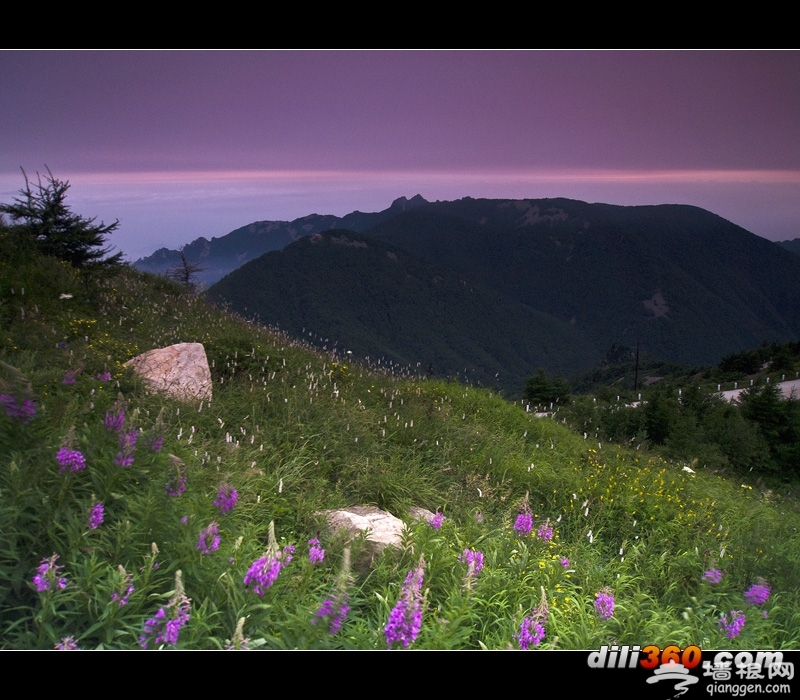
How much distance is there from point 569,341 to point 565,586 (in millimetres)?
200948

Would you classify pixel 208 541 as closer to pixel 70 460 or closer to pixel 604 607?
pixel 70 460

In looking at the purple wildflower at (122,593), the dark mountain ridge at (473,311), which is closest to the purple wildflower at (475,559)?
the purple wildflower at (122,593)

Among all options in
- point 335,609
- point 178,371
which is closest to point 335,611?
point 335,609

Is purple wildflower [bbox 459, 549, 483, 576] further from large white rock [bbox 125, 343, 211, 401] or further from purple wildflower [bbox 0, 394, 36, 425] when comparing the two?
large white rock [bbox 125, 343, 211, 401]

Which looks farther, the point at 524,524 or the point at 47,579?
the point at 524,524

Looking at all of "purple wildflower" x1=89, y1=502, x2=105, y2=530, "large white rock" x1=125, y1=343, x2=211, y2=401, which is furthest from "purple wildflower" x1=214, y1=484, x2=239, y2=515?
"large white rock" x1=125, y1=343, x2=211, y2=401

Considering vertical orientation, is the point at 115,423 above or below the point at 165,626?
above

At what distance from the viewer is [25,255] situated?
26.4 ft

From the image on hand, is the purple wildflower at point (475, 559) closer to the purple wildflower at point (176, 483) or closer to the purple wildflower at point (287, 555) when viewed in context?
the purple wildflower at point (287, 555)

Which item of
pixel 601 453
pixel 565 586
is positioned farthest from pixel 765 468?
pixel 565 586

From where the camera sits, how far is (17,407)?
2.40 metres

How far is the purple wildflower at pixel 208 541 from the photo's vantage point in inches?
88.2

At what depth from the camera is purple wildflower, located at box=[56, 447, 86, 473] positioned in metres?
2.23

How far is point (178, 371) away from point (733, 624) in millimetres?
5640
